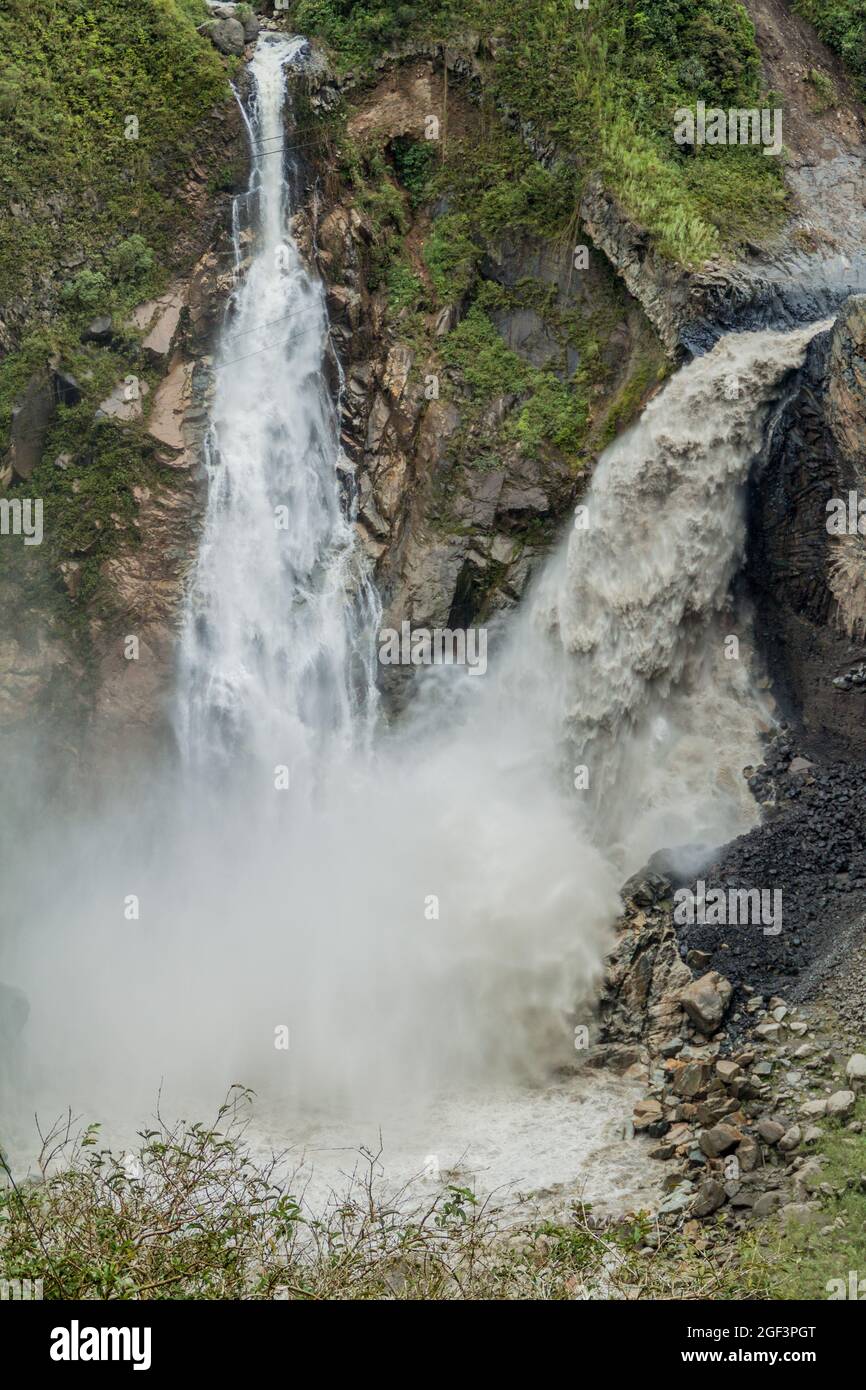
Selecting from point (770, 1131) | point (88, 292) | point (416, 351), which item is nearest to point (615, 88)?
point (416, 351)

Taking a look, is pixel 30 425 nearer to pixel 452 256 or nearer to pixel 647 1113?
pixel 452 256

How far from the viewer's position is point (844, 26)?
25625 mm

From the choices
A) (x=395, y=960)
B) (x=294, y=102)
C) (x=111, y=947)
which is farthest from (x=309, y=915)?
(x=294, y=102)

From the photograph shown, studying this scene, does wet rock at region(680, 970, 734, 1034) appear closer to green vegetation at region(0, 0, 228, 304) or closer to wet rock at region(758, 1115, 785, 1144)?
wet rock at region(758, 1115, 785, 1144)

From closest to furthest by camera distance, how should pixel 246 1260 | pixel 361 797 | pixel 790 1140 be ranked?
pixel 246 1260
pixel 790 1140
pixel 361 797

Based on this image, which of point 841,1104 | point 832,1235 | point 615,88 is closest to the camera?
point 832,1235

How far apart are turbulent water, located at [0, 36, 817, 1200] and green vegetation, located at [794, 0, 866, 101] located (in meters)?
9.86

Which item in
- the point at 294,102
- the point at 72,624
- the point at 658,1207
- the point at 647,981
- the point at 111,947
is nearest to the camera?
the point at 658,1207

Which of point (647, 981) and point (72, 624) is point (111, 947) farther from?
point (647, 981)

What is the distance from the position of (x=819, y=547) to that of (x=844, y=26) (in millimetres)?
13334

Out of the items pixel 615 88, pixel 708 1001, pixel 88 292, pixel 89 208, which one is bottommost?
pixel 708 1001

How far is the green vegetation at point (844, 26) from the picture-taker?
2547cm

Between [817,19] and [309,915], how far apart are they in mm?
20500

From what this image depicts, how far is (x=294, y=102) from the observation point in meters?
23.1
